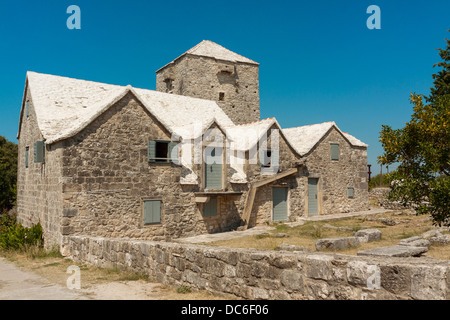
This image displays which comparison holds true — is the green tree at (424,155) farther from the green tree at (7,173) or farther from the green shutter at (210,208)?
the green tree at (7,173)

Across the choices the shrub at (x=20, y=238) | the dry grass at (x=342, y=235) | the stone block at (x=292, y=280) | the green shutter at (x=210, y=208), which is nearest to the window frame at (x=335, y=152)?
the dry grass at (x=342, y=235)

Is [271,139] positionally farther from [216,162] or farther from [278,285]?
[278,285]

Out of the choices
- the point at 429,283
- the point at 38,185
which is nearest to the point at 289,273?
the point at 429,283

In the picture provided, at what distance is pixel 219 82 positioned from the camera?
101 ft

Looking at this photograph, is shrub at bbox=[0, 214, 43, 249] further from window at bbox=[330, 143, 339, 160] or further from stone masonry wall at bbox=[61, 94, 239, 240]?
window at bbox=[330, 143, 339, 160]

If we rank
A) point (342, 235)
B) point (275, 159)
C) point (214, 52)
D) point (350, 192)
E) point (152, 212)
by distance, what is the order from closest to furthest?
1. point (152, 212)
2. point (342, 235)
3. point (275, 159)
4. point (350, 192)
5. point (214, 52)

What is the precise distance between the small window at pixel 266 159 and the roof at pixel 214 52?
41.5ft

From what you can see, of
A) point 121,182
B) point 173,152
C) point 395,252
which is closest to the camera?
point 395,252

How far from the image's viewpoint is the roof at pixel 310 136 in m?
24.7

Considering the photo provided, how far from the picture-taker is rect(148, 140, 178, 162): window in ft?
53.2

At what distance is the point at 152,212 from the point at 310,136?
14.0 meters

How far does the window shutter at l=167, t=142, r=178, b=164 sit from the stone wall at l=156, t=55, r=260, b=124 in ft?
Answer: 43.9

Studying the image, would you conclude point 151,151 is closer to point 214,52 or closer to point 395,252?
point 395,252

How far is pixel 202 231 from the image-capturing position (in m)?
18.1
